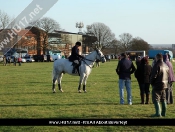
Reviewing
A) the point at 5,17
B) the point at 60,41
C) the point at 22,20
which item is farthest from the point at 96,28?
the point at 22,20

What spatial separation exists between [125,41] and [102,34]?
1473 centimetres

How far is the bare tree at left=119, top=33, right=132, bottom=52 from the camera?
3751 inches

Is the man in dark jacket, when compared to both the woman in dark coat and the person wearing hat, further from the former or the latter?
the person wearing hat

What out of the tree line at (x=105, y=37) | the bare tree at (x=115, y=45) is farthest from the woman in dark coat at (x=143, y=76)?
the bare tree at (x=115, y=45)

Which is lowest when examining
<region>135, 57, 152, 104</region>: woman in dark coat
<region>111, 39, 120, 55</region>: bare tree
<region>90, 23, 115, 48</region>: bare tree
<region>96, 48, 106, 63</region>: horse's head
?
<region>135, 57, 152, 104</region>: woman in dark coat

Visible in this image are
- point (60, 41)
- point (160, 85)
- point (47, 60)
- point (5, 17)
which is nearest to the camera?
point (160, 85)

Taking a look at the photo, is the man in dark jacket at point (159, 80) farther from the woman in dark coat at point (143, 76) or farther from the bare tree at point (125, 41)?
the bare tree at point (125, 41)

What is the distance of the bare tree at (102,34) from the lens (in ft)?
285

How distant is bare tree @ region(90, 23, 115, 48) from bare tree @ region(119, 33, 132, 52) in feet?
25.0

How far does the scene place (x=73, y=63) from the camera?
15.4m

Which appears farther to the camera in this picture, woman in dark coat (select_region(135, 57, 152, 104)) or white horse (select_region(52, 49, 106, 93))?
white horse (select_region(52, 49, 106, 93))

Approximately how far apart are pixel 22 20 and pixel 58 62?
437 centimetres

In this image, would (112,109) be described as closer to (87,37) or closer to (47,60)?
(47,60)

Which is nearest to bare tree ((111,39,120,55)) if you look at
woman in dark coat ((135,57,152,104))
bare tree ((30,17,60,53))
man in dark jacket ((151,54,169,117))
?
bare tree ((30,17,60,53))
